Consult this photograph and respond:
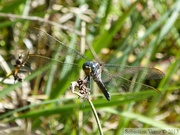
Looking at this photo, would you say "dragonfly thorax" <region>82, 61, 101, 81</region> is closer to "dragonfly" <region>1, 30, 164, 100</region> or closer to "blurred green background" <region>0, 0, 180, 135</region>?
"dragonfly" <region>1, 30, 164, 100</region>

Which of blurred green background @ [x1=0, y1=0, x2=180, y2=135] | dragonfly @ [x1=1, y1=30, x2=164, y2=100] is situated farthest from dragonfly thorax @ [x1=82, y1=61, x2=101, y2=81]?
blurred green background @ [x1=0, y1=0, x2=180, y2=135]

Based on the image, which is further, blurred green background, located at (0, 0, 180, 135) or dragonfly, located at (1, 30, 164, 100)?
blurred green background, located at (0, 0, 180, 135)

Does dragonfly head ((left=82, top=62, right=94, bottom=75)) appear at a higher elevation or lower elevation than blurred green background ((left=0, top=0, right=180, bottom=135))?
lower

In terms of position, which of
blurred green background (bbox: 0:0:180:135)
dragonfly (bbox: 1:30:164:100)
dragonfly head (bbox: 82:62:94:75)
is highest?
blurred green background (bbox: 0:0:180:135)

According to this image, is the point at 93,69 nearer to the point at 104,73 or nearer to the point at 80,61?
the point at 104,73

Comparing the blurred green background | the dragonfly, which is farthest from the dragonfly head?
the blurred green background

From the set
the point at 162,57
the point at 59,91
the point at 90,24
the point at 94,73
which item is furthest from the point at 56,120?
the point at 162,57

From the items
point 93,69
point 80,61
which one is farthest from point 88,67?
point 80,61

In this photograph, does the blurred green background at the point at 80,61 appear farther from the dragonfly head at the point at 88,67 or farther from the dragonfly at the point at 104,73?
the dragonfly head at the point at 88,67

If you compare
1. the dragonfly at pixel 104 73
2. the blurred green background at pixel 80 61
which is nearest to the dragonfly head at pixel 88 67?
the dragonfly at pixel 104 73
